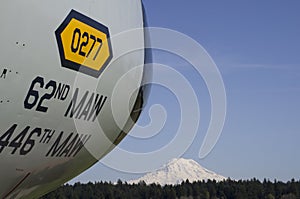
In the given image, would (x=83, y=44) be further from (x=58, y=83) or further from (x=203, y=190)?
(x=203, y=190)

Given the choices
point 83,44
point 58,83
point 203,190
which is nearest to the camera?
point 58,83

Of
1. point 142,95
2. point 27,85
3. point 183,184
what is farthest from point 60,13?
point 183,184

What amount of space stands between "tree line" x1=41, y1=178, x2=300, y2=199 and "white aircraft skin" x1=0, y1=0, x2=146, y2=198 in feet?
449

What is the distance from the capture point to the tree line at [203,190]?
14712 centimetres

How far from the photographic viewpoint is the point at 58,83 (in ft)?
17.3

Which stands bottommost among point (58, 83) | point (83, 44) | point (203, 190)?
point (58, 83)

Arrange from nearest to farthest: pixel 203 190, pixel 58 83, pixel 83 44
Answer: pixel 58 83 < pixel 83 44 < pixel 203 190

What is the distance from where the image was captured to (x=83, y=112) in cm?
576

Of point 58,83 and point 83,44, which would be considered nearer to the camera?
point 58,83

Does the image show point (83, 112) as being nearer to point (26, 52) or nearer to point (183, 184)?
point (26, 52)

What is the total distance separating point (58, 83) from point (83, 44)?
0.52 meters

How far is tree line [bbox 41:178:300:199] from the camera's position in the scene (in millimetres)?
147125

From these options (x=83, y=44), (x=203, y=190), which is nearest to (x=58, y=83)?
(x=83, y=44)

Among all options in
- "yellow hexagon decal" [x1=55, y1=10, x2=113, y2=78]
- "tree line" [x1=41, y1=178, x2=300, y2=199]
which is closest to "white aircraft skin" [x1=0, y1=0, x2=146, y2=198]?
"yellow hexagon decal" [x1=55, y1=10, x2=113, y2=78]
